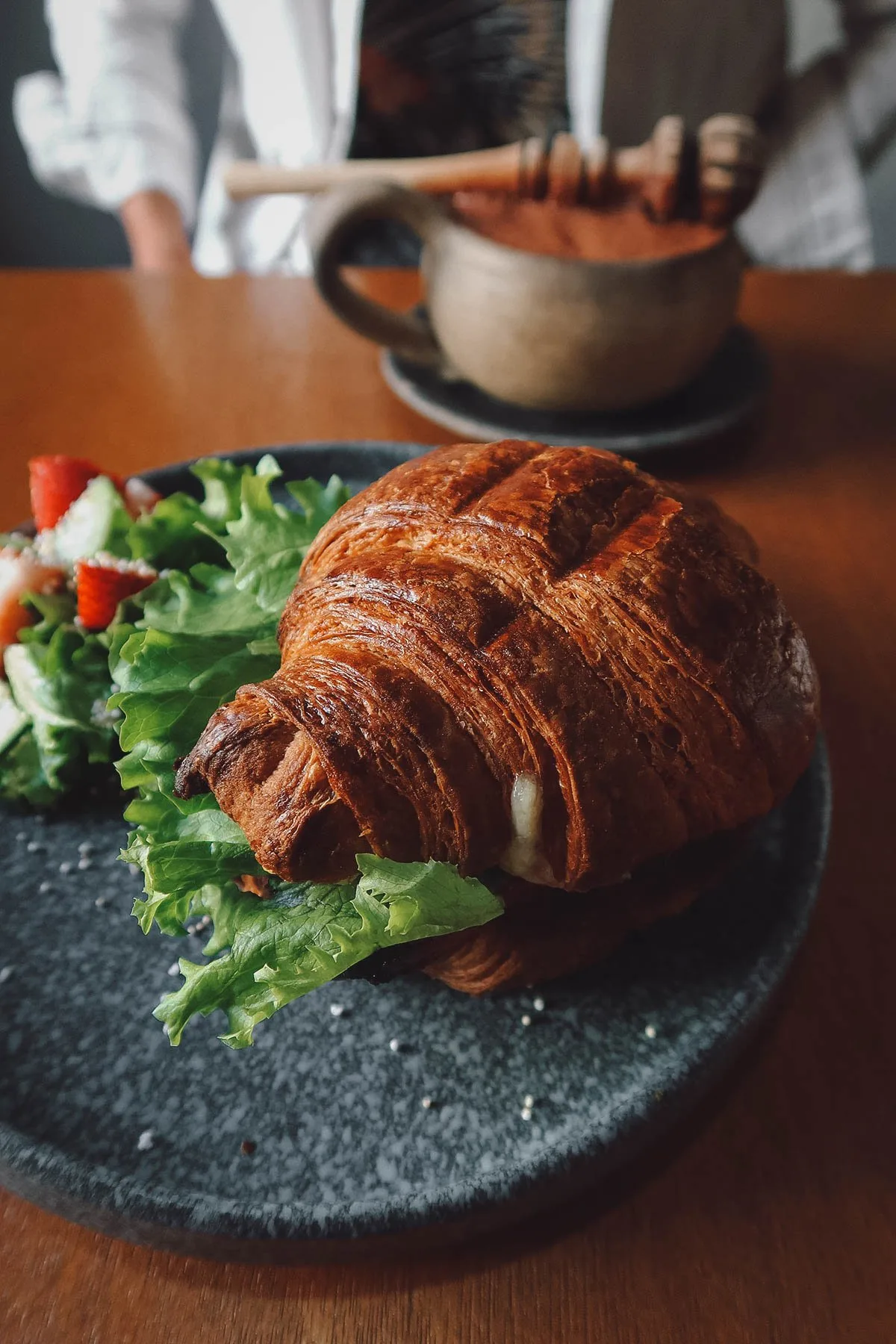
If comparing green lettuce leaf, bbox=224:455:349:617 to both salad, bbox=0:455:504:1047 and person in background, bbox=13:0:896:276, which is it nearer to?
salad, bbox=0:455:504:1047

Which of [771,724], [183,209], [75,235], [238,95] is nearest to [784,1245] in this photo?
[771,724]

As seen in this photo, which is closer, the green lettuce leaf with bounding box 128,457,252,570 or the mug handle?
the green lettuce leaf with bounding box 128,457,252,570

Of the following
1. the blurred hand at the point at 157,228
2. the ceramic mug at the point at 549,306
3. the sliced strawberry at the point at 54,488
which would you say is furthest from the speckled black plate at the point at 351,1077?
the blurred hand at the point at 157,228

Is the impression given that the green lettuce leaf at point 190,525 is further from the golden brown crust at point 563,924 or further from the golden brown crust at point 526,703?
the golden brown crust at point 563,924

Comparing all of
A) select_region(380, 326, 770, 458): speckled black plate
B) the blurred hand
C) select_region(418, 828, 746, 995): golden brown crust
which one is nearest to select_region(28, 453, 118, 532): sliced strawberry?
select_region(380, 326, 770, 458): speckled black plate

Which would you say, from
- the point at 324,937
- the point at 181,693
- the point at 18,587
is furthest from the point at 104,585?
the point at 324,937

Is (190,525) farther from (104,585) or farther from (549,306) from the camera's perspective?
(549,306)

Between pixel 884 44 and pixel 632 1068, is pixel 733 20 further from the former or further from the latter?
pixel 632 1068
